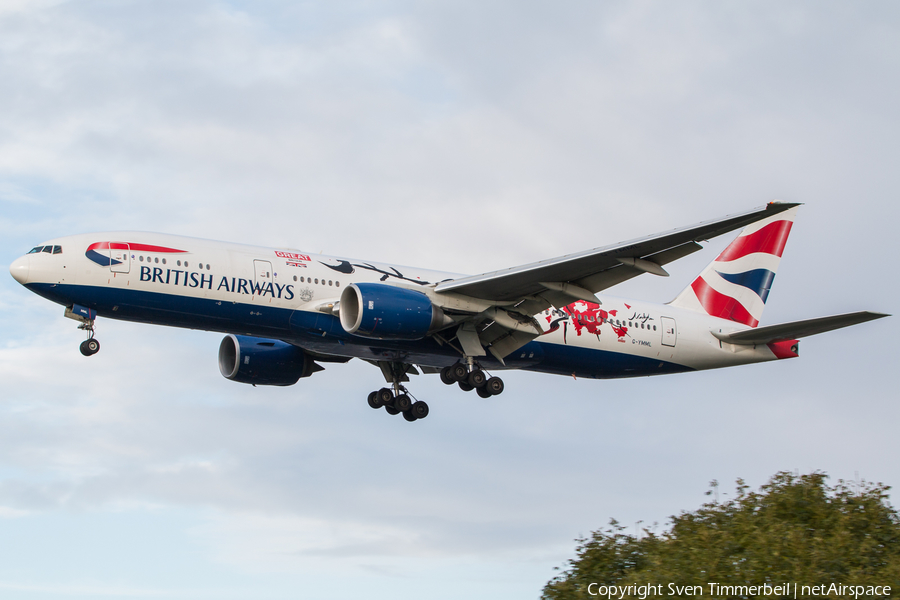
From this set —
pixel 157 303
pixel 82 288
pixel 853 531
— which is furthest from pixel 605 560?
pixel 82 288

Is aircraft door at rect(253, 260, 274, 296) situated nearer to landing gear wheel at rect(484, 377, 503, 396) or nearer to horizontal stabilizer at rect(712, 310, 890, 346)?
landing gear wheel at rect(484, 377, 503, 396)

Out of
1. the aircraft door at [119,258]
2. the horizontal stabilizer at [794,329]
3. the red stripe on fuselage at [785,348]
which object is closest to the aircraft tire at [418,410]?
the horizontal stabilizer at [794,329]

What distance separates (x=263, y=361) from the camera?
3594 centimetres

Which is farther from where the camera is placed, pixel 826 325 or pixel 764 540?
pixel 826 325

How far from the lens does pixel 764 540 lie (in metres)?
24.3

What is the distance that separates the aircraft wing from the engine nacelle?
1.37 meters

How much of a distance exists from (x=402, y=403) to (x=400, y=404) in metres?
0.08

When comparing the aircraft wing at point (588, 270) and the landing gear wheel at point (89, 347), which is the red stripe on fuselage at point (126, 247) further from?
the aircraft wing at point (588, 270)

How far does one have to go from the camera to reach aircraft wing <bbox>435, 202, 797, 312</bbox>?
88.1 feet

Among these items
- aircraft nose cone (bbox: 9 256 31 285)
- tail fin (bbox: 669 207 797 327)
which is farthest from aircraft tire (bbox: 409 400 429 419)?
aircraft nose cone (bbox: 9 256 31 285)

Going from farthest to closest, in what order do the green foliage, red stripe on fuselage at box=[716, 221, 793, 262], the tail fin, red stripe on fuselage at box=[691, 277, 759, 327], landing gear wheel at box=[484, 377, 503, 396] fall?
1. red stripe on fuselage at box=[716, 221, 793, 262]
2. the tail fin
3. red stripe on fuselage at box=[691, 277, 759, 327]
4. landing gear wheel at box=[484, 377, 503, 396]
5. the green foliage

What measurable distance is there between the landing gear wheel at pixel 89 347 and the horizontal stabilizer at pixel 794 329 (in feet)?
68.7

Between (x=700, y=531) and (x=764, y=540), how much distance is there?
1526 mm

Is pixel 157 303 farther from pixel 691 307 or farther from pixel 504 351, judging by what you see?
pixel 691 307
